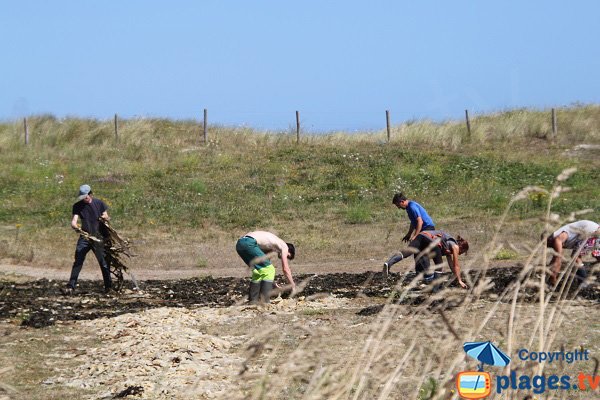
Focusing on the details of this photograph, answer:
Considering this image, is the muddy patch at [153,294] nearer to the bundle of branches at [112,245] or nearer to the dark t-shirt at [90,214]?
the bundle of branches at [112,245]

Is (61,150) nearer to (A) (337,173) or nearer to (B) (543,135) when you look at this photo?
(A) (337,173)

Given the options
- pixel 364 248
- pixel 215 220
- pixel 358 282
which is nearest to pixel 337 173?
pixel 215 220

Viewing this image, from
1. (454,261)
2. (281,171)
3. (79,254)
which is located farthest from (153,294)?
(281,171)

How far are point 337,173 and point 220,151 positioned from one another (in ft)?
17.9

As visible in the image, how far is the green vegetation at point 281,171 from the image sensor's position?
26203mm

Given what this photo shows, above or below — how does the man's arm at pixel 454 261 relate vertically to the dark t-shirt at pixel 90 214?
below

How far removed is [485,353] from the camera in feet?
12.6

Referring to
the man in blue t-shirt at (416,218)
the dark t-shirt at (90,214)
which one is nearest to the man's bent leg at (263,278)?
the man in blue t-shirt at (416,218)

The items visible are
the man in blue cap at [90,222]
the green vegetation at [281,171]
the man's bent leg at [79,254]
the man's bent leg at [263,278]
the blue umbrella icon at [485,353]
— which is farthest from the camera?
the green vegetation at [281,171]

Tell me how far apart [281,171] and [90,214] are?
52.3 feet

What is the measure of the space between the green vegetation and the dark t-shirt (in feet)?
29.7

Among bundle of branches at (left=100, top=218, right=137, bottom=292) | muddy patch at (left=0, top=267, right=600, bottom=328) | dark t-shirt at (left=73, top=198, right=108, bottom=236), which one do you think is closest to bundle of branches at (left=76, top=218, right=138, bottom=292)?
bundle of branches at (left=100, top=218, right=137, bottom=292)

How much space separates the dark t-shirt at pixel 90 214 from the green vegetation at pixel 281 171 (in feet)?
29.7

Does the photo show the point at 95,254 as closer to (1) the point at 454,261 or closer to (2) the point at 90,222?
(2) the point at 90,222
